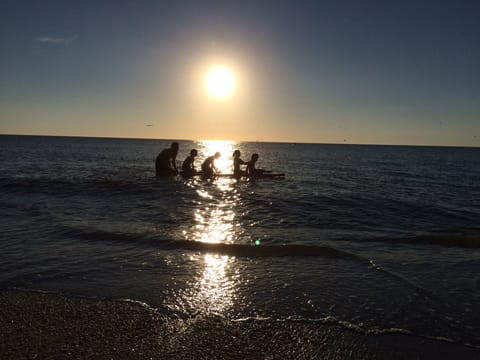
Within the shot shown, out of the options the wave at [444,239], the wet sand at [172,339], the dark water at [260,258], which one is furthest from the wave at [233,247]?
the wet sand at [172,339]

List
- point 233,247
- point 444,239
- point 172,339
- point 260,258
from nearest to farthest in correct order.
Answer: point 172,339, point 260,258, point 233,247, point 444,239

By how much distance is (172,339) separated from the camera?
372 centimetres

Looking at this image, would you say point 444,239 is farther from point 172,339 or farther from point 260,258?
point 172,339

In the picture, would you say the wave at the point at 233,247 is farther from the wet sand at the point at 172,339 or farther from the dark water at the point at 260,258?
the wet sand at the point at 172,339

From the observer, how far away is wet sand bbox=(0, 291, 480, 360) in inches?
136

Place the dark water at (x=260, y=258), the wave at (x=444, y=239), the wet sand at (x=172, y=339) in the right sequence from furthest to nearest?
the wave at (x=444, y=239)
the dark water at (x=260, y=258)
the wet sand at (x=172, y=339)

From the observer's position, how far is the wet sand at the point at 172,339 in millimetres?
3461

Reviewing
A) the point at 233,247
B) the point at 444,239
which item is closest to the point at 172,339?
the point at 233,247

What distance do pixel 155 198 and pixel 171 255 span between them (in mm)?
7838

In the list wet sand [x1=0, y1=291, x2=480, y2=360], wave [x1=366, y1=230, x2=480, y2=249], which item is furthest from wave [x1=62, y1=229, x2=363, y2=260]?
wet sand [x1=0, y1=291, x2=480, y2=360]

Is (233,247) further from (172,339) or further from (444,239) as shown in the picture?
(444,239)

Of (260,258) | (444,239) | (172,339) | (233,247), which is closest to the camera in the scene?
(172,339)

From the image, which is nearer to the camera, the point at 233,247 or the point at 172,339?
the point at 172,339


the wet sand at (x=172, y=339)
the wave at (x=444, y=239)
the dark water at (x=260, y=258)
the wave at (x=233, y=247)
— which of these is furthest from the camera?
the wave at (x=444, y=239)
